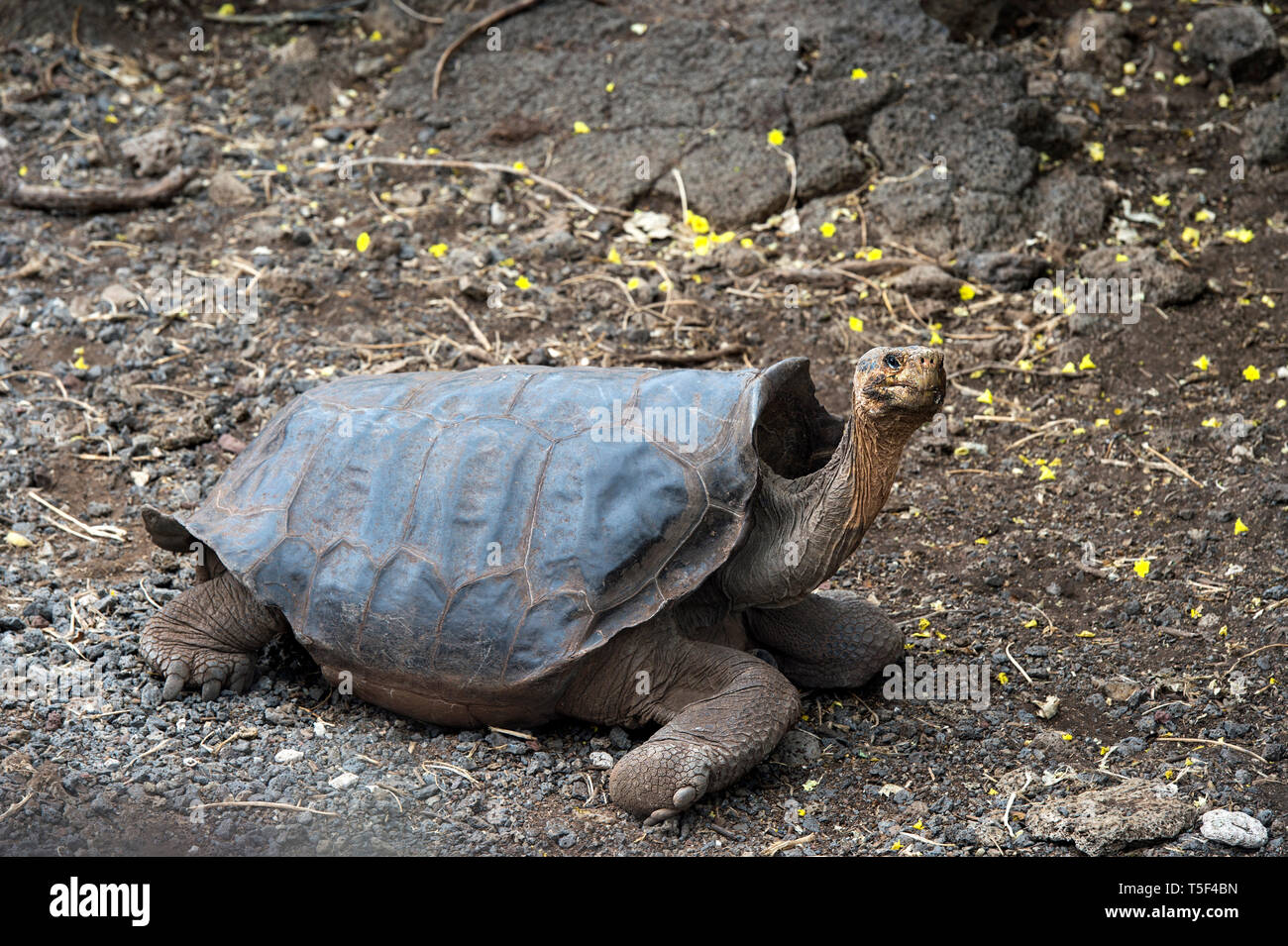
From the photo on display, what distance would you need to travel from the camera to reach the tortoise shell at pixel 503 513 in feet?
12.3

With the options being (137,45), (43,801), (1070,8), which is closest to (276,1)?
(137,45)

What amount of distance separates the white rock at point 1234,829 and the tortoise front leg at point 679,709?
1166 millimetres

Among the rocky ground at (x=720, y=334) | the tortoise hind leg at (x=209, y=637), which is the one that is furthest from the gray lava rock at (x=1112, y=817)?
the tortoise hind leg at (x=209, y=637)

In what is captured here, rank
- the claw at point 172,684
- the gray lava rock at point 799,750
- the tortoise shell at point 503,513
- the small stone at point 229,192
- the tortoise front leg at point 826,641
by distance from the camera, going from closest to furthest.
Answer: the tortoise shell at point 503,513 → the gray lava rock at point 799,750 → the claw at point 172,684 → the tortoise front leg at point 826,641 → the small stone at point 229,192

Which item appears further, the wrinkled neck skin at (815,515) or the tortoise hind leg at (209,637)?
the tortoise hind leg at (209,637)

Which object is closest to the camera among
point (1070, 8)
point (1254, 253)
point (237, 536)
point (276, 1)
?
point (237, 536)

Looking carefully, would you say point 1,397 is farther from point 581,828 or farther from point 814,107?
point 814,107

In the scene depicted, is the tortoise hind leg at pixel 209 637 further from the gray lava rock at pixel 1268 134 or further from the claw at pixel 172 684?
the gray lava rock at pixel 1268 134

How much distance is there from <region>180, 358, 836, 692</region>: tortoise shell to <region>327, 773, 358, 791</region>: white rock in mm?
339

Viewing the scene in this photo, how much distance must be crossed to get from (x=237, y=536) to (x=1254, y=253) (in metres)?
5.56

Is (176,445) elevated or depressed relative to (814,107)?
depressed

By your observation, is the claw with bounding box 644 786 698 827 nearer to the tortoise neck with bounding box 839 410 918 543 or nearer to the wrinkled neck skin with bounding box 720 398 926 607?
the wrinkled neck skin with bounding box 720 398 926 607

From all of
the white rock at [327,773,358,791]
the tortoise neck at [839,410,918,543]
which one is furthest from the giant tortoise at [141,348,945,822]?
the white rock at [327,773,358,791]

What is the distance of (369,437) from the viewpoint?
4.08 meters
